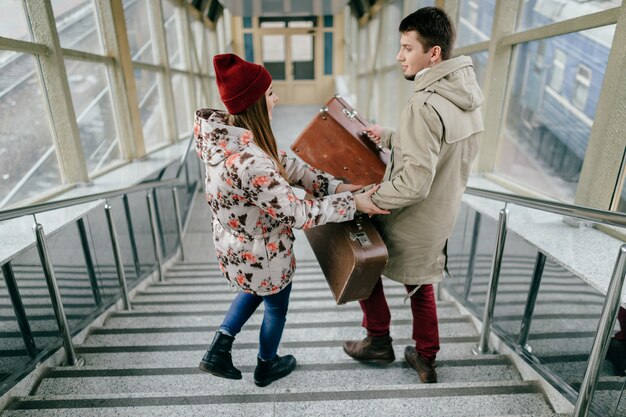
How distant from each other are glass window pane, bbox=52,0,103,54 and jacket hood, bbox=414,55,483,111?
3.34 metres

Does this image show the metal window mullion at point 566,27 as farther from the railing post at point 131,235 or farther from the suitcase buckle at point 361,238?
the railing post at point 131,235

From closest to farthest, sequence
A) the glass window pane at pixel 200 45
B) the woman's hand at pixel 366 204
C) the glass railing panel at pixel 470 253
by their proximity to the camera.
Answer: the woman's hand at pixel 366 204 < the glass railing panel at pixel 470 253 < the glass window pane at pixel 200 45

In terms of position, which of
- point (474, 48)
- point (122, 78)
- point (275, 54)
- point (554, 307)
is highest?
point (474, 48)

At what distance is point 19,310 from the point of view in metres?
1.81

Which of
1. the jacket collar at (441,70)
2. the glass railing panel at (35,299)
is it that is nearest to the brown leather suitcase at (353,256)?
the jacket collar at (441,70)

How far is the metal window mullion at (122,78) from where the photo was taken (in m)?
4.16

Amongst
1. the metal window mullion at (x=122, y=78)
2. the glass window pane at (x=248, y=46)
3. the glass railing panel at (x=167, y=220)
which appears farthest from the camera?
the glass window pane at (x=248, y=46)

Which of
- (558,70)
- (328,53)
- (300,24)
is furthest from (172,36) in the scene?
(328,53)

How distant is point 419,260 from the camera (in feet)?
5.14

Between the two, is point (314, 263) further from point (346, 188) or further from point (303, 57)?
point (303, 57)

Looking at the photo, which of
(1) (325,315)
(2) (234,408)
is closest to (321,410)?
(2) (234,408)

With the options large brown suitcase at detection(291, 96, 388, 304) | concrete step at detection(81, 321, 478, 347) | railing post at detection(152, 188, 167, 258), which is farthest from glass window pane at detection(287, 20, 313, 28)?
concrete step at detection(81, 321, 478, 347)

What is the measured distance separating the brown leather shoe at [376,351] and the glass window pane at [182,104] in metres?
6.49

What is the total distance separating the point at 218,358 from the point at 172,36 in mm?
7115
